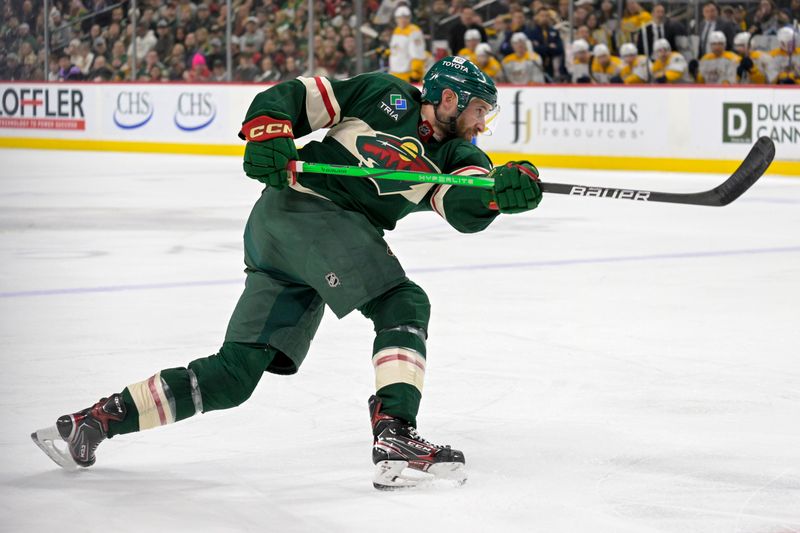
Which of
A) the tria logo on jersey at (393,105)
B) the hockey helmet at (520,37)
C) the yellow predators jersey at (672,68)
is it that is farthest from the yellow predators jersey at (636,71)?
the tria logo on jersey at (393,105)

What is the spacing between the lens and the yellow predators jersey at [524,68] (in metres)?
14.5

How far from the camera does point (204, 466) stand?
3.32 meters

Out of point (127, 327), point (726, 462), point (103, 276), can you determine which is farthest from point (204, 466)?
point (103, 276)

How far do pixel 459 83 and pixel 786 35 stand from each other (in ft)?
33.4

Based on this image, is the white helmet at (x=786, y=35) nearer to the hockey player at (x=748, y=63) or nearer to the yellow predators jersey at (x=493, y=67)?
the hockey player at (x=748, y=63)

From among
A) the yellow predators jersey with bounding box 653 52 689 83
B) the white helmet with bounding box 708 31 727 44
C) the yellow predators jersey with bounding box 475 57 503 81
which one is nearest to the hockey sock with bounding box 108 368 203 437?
the white helmet with bounding box 708 31 727 44

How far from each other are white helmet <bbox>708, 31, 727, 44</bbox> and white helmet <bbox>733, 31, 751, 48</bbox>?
104mm

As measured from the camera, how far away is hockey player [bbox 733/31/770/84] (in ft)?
42.8

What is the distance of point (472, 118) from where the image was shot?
3.36m

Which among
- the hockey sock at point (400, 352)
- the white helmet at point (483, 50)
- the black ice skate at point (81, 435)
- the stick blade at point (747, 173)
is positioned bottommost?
the black ice skate at point (81, 435)

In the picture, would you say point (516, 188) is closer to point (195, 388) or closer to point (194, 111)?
point (195, 388)

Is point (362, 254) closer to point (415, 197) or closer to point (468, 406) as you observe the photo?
point (415, 197)

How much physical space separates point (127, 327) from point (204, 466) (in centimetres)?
207

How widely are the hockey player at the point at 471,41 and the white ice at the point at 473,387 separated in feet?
20.4
